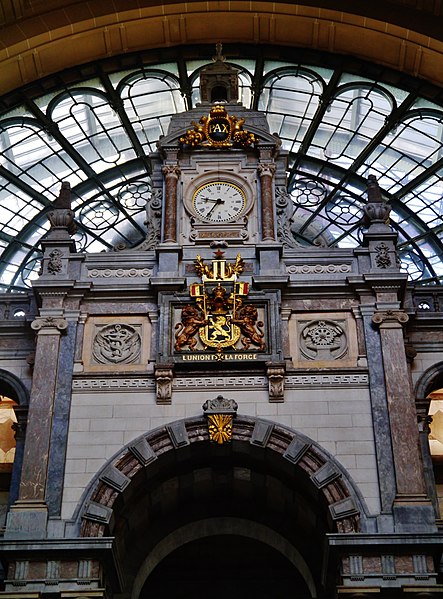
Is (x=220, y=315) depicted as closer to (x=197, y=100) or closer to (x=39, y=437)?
(x=39, y=437)

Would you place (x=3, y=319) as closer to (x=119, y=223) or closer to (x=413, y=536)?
(x=119, y=223)

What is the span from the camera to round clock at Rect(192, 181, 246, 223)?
24734 mm

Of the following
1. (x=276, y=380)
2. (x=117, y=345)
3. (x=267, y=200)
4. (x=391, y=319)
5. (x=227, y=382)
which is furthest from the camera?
(x=267, y=200)

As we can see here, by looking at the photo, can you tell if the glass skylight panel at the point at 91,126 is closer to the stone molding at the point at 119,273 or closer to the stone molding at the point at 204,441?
the stone molding at the point at 119,273

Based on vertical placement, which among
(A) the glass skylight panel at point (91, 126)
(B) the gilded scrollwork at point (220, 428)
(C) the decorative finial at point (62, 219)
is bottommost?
(B) the gilded scrollwork at point (220, 428)

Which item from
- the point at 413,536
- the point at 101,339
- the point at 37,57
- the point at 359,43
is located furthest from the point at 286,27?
the point at 413,536

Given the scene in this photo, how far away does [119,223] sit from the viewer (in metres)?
30.1

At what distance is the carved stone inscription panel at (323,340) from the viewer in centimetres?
2258

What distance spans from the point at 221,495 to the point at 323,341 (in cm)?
446

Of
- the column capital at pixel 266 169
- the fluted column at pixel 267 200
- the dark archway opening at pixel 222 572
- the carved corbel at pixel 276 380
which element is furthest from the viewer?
the dark archway opening at pixel 222 572

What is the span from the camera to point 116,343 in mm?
22891

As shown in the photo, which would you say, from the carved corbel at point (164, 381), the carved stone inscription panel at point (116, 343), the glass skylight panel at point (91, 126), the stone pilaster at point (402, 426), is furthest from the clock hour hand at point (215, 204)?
the glass skylight panel at point (91, 126)

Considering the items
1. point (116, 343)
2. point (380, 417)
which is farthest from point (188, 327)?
point (380, 417)

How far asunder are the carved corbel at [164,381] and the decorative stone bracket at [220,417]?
85cm
